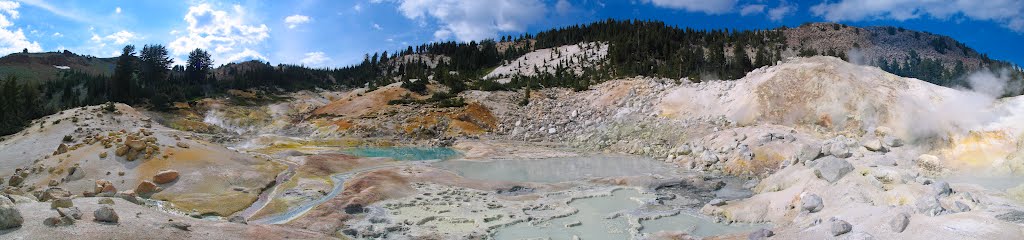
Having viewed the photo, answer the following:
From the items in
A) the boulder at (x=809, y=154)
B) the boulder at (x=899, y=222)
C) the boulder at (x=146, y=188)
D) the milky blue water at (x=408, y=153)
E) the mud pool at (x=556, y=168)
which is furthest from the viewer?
the milky blue water at (x=408, y=153)

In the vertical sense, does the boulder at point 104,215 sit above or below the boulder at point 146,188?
above

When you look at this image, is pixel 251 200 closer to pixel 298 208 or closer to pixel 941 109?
pixel 298 208

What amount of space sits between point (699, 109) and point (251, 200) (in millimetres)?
29545

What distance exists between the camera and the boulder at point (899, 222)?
1066 cm

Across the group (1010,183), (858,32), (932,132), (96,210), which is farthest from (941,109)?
(858,32)

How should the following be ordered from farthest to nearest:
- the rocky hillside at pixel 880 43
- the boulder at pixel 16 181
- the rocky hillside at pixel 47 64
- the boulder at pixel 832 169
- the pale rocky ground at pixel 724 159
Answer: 1. the rocky hillside at pixel 47 64
2. the rocky hillside at pixel 880 43
3. the boulder at pixel 16 181
4. the boulder at pixel 832 169
5. the pale rocky ground at pixel 724 159

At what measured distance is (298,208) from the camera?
1698 cm

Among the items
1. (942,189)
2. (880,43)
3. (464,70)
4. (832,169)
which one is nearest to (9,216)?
(942,189)

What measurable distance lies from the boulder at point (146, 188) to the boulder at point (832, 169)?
19.6 m

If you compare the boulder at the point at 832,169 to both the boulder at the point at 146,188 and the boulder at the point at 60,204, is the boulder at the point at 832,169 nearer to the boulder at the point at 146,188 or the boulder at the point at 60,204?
the boulder at the point at 60,204

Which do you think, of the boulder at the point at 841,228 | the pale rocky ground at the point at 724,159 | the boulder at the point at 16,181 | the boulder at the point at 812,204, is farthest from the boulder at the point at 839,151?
the boulder at the point at 16,181

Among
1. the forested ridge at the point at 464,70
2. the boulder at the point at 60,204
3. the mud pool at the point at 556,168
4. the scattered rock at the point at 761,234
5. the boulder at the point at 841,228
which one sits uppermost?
the forested ridge at the point at 464,70

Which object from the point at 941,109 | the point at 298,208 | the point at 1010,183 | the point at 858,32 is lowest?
the point at 298,208

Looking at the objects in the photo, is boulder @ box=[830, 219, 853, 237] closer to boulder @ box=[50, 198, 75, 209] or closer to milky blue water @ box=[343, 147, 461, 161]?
boulder @ box=[50, 198, 75, 209]
